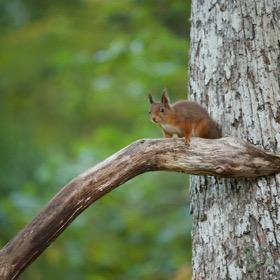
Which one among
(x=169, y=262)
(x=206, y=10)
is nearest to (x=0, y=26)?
(x=169, y=262)

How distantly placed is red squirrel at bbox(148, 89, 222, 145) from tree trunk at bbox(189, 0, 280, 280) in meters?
0.06

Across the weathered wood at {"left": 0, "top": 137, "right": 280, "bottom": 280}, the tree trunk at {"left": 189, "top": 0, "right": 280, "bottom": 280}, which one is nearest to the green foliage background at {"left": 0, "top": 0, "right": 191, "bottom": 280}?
the tree trunk at {"left": 189, "top": 0, "right": 280, "bottom": 280}

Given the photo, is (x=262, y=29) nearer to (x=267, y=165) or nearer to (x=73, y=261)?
(x=267, y=165)

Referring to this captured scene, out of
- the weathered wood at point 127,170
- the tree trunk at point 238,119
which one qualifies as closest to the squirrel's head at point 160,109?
the tree trunk at point 238,119

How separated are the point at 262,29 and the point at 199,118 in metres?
0.51

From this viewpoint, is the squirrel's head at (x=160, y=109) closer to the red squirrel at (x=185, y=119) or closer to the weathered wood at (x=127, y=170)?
the red squirrel at (x=185, y=119)

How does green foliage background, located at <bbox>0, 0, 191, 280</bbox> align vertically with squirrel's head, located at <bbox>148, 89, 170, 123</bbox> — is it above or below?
above

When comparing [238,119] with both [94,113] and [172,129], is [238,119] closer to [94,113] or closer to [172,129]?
[172,129]

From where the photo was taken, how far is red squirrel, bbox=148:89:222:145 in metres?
3.45

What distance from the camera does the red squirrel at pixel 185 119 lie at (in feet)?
11.3

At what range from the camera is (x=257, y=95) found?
134 inches

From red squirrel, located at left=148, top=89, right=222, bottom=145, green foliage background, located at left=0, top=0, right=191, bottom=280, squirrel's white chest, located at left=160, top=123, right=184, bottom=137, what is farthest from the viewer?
green foliage background, located at left=0, top=0, right=191, bottom=280

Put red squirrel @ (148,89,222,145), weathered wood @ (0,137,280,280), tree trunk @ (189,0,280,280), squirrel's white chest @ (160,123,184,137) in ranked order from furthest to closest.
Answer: squirrel's white chest @ (160,123,184,137), red squirrel @ (148,89,222,145), tree trunk @ (189,0,280,280), weathered wood @ (0,137,280,280)

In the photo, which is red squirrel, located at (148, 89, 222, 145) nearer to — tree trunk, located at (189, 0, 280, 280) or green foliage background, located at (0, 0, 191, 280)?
tree trunk, located at (189, 0, 280, 280)
